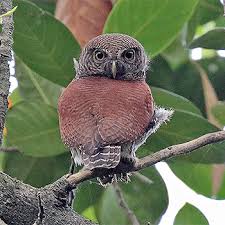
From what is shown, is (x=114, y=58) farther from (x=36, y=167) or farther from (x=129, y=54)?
(x=36, y=167)

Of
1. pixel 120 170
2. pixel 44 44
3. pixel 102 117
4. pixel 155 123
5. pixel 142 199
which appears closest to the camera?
pixel 120 170

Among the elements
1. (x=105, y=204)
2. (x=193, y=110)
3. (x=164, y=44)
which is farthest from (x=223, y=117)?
(x=105, y=204)

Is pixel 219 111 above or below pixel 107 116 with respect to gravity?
below

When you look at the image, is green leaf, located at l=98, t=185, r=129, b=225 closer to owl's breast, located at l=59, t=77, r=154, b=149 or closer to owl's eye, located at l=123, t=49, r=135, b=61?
owl's eye, located at l=123, t=49, r=135, b=61

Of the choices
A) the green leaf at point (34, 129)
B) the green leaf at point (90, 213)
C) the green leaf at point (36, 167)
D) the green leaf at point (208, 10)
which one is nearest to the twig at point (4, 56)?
the green leaf at point (34, 129)

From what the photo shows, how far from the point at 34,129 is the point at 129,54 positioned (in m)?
0.54

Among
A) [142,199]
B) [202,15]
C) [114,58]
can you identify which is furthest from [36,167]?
[202,15]

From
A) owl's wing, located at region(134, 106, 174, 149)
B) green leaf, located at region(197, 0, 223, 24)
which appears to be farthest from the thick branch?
green leaf, located at region(197, 0, 223, 24)

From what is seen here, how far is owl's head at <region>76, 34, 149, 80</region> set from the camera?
3.10 m

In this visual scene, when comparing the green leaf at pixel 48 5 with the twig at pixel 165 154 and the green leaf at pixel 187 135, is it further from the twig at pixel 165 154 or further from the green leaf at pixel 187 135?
the twig at pixel 165 154

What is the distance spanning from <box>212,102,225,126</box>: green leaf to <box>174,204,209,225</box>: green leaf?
44cm

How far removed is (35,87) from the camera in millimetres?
3436

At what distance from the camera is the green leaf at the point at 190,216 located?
3301mm

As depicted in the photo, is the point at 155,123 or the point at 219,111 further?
the point at 219,111
